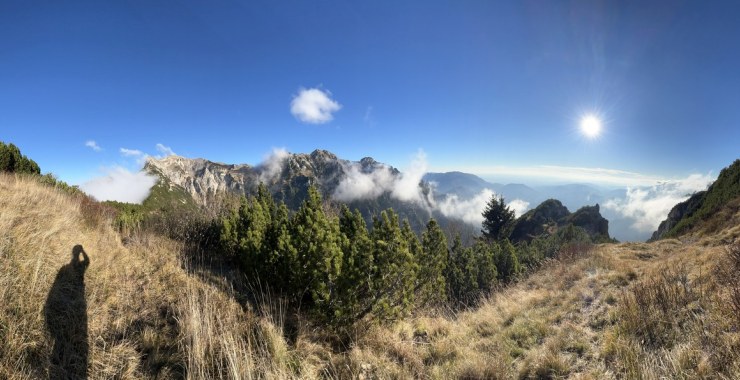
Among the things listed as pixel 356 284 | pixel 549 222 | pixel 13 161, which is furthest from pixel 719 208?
pixel 549 222

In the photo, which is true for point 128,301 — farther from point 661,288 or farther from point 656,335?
point 661,288

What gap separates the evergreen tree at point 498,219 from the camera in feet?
197

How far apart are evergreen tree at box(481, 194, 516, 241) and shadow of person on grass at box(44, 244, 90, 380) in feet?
203

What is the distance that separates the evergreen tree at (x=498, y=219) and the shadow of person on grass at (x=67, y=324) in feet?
203

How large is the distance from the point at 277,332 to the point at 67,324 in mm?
2704

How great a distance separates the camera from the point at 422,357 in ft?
19.1

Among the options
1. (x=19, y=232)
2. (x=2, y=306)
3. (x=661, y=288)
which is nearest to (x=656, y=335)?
(x=661, y=288)

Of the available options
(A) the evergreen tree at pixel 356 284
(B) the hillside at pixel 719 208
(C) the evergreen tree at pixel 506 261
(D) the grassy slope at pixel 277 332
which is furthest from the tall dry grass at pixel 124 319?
(C) the evergreen tree at pixel 506 261

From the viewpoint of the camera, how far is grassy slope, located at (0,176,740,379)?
141 inches

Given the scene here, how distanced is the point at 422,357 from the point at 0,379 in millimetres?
5577

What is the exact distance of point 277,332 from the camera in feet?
16.6

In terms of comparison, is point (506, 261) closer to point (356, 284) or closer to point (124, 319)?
point (356, 284)

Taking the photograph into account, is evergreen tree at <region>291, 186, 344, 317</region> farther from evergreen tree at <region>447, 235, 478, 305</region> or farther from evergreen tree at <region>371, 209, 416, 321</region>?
evergreen tree at <region>447, 235, 478, 305</region>

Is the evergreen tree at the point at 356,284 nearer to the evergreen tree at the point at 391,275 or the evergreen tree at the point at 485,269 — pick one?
the evergreen tree at the point at 391,275
